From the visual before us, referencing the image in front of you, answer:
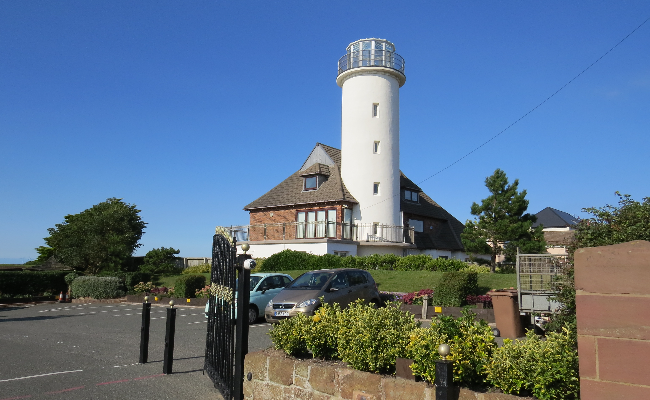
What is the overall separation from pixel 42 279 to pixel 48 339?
883 inches

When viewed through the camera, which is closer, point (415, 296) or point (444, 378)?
point (444, 378)

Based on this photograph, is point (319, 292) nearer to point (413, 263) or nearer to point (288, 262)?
point (413, 263)

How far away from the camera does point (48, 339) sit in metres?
12.9

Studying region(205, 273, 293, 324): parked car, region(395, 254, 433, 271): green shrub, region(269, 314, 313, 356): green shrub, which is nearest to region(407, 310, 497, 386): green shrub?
region(269, 314, 313, 356): green shrub

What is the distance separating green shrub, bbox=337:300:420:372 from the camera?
4.91 meters

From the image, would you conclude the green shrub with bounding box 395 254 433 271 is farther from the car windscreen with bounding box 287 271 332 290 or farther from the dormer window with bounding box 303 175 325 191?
the car windscreen with bounding box 287 271 332 290

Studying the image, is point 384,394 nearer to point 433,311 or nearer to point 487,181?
point 433,311

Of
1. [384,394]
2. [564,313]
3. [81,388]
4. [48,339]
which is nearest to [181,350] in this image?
[81,388]

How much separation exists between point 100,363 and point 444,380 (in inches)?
291

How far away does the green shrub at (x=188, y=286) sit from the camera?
25.6 m

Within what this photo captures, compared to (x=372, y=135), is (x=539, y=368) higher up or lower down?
lower down

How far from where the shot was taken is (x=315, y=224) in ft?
112

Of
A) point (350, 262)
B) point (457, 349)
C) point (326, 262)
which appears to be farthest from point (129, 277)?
point (457, 349)

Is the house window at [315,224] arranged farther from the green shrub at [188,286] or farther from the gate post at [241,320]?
the gate post at [241,320]
